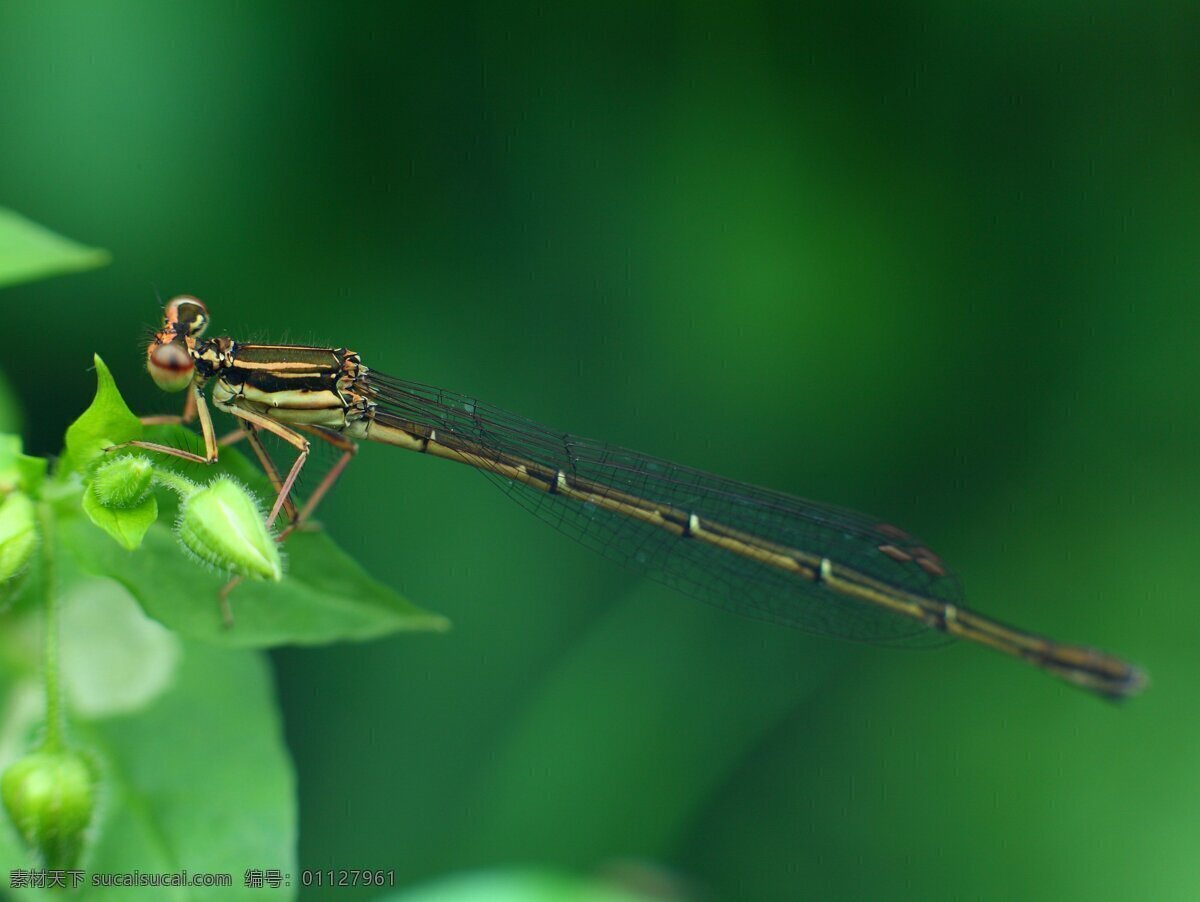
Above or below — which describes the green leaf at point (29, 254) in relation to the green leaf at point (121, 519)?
above

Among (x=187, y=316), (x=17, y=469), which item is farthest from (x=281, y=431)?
(x=17, y=469)

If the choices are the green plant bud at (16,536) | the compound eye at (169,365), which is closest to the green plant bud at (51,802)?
the green plant bud at (16,536)

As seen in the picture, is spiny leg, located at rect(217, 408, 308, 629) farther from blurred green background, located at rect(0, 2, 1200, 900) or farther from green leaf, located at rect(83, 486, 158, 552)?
blurred green background, located at rect(0, 2, 1200, 900)

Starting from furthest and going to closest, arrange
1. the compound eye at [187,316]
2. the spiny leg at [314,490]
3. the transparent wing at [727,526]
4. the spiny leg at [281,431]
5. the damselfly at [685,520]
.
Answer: the transparent wing at [727,526] → the damselfly at [685,520] → the spiny leg at [281,431] → the compound eye at [187,316] → the spiny leg at [314,490]

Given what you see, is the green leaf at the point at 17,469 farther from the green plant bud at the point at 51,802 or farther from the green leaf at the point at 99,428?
the green plant bud at the point at 51,802

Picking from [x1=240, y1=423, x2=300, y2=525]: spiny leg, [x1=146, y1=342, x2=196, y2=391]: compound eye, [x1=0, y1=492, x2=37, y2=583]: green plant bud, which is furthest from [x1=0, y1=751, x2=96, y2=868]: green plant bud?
[x1=146, y1=342, x2=196, y2=391]: compound eye

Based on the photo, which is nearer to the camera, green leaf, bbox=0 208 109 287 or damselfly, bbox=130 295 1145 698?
green leaf, bbox=0 208 109 287

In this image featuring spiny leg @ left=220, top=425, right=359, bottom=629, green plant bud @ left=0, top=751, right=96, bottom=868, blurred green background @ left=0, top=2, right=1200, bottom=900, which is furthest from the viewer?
blurred green background @ left=0, top=2, right=1200, bottom=900
